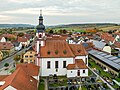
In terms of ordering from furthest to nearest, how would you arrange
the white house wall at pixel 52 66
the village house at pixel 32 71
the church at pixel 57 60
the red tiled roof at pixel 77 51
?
the red tiled roof at pixel 77 51
the white house wall at pixel 52 66
the church at pixel 57 60
the village house at pixel 32 71

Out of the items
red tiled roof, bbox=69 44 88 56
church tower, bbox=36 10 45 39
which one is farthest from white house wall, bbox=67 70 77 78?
church tower, bbox=36 10 45 39

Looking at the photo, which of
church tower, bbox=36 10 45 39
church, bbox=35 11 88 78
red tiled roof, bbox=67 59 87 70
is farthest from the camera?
church tower, bbox=36 10 45 39

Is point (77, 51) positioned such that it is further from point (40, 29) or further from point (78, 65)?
point (40, 29)

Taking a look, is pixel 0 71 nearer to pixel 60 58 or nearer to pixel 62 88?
pixel 60 58

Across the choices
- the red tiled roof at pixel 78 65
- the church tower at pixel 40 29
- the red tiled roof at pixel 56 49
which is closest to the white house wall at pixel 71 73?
the red tiled roof at pixel 78 65

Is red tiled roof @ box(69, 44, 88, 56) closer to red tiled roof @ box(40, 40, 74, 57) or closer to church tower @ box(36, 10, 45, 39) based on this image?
red tiled roof @ box(40, 40, 74, 57)

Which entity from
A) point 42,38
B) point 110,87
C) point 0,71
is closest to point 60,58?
point 42,38

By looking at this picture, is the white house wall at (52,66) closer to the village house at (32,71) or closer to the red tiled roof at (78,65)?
the red tiled roof at (78,65)

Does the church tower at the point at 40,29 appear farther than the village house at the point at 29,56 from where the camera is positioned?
No
